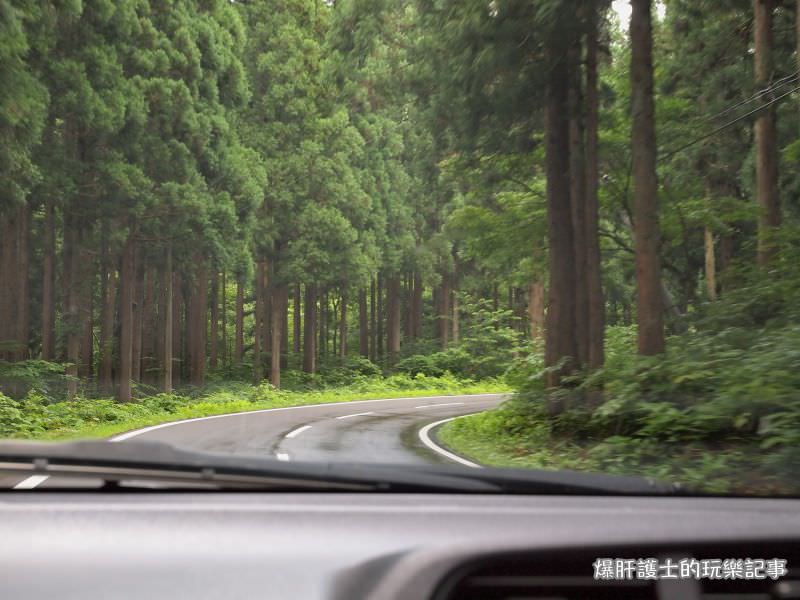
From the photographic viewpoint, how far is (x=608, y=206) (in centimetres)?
1677

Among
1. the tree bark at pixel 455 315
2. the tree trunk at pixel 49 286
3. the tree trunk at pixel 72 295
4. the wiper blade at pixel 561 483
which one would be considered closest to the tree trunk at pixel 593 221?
the wiper blade at pixel 561 483

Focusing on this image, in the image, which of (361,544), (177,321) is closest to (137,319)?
(177,321)

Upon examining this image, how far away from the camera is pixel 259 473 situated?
6.00 feet

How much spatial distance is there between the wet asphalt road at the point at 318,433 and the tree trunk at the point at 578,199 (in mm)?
3980

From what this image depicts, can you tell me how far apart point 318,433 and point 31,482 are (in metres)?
11.3

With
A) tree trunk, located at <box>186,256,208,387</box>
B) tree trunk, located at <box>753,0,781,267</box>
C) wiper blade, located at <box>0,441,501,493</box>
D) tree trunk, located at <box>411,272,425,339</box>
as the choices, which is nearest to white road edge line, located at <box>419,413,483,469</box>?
wiper blade, located at <box>0,441,501,493</box>

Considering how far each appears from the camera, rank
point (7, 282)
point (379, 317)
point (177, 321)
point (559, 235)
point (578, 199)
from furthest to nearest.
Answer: point (379, 317)
point (177, 321)
point (7, 282)
point (578, 199)
point (559, 235)

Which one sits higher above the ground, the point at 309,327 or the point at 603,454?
the point at 309,327

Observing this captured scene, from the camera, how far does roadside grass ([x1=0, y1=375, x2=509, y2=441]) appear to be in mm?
14706

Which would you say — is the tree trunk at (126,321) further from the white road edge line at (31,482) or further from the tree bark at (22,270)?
the white road edge line at (31,482)

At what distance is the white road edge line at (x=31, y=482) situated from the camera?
68.5 inches

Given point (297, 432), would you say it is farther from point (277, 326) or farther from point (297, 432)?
point (277, 326)

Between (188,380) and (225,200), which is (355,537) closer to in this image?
(225,200)

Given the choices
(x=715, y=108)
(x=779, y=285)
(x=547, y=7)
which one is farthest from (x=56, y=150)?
(x=779, y=285)
